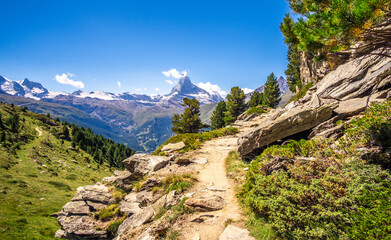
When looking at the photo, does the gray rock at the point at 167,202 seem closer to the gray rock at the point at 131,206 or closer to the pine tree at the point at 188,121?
the gray rock at the point at 131,206

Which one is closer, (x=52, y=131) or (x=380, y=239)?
(x=380, y=239)

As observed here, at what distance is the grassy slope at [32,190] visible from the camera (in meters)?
18.9

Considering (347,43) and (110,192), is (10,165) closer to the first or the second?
(110,192)

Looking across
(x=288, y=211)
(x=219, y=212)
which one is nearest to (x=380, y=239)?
(x=288, y=211)

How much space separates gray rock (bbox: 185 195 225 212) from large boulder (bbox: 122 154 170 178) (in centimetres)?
817

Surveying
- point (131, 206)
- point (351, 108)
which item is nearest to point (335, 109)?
point (351, 108)

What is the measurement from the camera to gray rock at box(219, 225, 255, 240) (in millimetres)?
5366

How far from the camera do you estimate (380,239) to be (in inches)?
129

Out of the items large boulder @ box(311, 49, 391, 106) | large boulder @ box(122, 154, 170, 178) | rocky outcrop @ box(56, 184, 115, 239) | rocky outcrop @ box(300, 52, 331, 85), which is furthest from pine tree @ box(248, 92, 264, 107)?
rocky outcrop @ box(56, 184, 115, 239)

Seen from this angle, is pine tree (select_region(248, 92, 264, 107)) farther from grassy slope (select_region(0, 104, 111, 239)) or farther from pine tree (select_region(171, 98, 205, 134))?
grassy slope (select_region(0, 104, 111, 239))

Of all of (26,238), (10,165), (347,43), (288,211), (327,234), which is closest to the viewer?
(327,234)

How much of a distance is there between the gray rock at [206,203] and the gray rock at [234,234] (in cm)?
187

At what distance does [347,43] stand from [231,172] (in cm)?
972

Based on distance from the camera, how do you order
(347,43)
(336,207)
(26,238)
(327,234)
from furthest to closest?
(26,238), (347,43), (336,207), (327,234)
